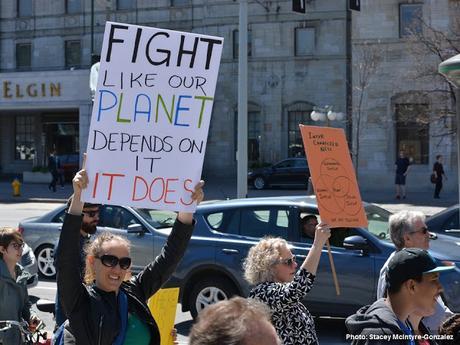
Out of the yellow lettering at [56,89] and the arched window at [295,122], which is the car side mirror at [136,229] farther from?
the yellow lettering at [56,89]

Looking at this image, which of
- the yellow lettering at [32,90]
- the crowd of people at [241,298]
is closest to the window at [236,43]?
the yellow lettering at [32,90]

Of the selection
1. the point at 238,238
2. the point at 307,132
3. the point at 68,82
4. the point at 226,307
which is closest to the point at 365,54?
the point at 68,82

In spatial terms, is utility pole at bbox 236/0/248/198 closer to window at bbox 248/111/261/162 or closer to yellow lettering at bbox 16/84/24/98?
window at bbox 248/111/261/162

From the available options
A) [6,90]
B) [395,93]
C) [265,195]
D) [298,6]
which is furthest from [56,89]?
[298,6]

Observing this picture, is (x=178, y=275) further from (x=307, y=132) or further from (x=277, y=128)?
(x=277, y=128)

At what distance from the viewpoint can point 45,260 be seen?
44.1 ft

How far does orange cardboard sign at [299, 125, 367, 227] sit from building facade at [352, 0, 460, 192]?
30.3 meters

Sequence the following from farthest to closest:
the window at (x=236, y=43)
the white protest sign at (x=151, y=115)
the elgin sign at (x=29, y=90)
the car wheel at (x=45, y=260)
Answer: the elgin sign at (x=29, y=90), the window at (x=236, y=43), the car wheel at (x=45, y=260), the white protest sign at (x=151, y=115)

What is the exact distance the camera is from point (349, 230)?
30.6 feet

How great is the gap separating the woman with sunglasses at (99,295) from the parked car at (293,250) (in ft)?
17.0

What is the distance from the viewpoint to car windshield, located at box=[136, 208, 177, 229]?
11827 mm

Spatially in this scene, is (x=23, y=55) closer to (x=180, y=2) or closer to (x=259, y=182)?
(x=180, y=2)

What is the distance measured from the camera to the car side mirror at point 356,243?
29.3 ft

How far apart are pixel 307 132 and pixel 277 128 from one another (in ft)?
119
